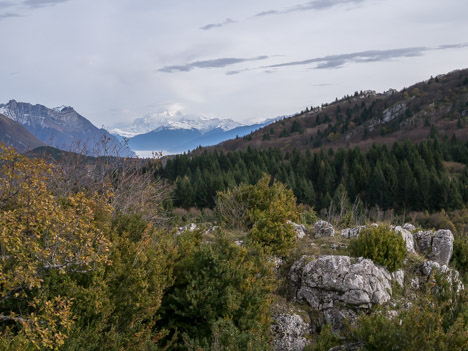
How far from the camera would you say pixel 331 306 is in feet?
30.8

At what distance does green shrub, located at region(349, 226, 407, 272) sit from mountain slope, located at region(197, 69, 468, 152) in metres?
77.9

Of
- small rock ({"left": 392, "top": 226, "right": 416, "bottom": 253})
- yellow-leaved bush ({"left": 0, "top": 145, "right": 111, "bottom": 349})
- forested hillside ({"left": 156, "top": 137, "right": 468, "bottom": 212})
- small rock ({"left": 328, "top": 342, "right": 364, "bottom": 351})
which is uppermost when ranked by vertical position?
yellow-leaved bush ({"left": 0, "top": 145, "right": 111, "bottom": 349})

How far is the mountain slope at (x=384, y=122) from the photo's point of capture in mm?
91875

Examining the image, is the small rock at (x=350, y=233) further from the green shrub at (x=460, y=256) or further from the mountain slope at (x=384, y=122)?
the mountain slope at (x=384, y=122)

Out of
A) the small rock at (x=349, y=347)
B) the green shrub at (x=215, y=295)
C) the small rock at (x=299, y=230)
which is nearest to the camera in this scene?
the small rock at (x=349, y=347)

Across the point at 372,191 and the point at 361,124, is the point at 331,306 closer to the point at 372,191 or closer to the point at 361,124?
the point at 372,191

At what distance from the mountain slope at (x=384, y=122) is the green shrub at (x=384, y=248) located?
77.9 meters

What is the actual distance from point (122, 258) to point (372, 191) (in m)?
50.6

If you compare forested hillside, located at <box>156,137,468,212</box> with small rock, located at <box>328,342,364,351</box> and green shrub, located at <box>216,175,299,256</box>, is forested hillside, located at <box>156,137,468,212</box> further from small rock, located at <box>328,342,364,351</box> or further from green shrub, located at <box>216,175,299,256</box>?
small rock, located at <box>328,342,364,351</box>

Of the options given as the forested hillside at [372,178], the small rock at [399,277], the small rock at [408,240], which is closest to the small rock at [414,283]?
the small rock at [399,277]

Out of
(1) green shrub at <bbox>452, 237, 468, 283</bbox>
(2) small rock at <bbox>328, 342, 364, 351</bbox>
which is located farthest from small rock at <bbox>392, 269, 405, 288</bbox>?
(2) small rock at <bbox>328, 342, 364, 351</bbox>

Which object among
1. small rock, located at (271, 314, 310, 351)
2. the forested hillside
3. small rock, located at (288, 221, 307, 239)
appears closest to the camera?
small rock, located at (271, 314, 310, 351)

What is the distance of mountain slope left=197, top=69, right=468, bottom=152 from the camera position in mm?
91875

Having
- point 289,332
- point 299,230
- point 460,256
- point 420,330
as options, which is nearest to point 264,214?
point 299,230
